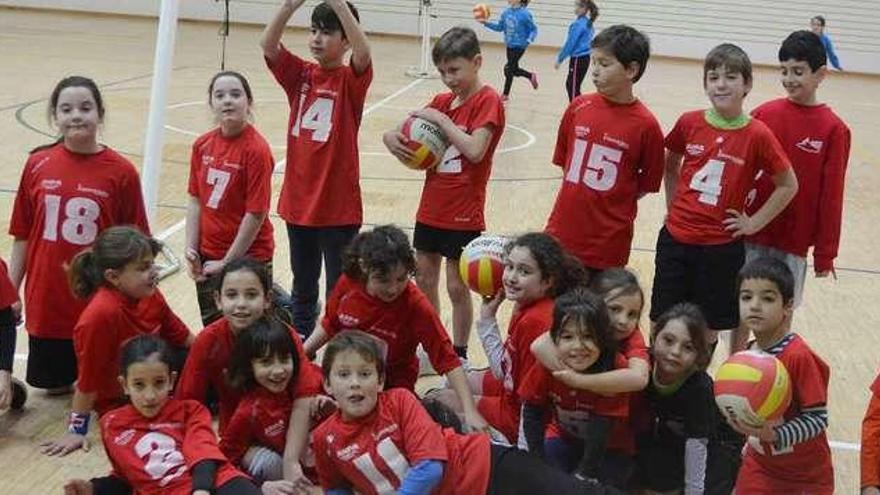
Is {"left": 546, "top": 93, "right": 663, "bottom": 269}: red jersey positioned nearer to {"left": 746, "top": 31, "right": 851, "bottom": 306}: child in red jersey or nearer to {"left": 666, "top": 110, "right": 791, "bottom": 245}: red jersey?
{"left": 666, "top": 110, "right": 791, "bottom": 245}: red jersey

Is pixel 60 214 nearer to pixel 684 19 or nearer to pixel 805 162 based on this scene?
pixel 805 162

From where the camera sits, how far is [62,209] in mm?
4293

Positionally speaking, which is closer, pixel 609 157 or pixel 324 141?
pixel 609 157

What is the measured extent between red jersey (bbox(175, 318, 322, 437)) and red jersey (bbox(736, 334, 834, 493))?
1.60 m

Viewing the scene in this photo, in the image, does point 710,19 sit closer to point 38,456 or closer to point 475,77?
point 475,77

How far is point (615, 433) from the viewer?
376 centimetres

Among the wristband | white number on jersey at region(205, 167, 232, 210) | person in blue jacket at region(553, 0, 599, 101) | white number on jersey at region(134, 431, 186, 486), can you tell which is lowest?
the wristband

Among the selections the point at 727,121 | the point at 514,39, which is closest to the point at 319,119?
the point at 727,121

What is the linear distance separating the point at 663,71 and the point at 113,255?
1879 centimetres

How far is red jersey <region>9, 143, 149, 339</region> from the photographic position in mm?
4289

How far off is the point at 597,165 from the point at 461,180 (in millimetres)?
635

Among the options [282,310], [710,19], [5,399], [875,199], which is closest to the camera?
[5,399]

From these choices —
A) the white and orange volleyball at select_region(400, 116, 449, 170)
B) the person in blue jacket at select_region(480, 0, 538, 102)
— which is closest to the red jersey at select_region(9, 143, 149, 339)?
the white and orange volleyball at select_region(400, 116, 449, 170)

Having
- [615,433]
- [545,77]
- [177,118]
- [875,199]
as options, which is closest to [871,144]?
[875,199]
